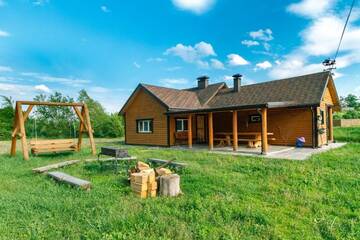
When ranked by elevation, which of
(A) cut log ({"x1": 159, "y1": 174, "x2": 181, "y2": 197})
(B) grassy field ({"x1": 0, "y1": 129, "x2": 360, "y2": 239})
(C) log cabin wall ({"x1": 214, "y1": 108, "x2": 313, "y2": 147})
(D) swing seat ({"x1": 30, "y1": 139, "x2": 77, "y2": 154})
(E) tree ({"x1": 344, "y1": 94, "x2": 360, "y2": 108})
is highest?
(E) tree ({"x1": 344, "y1": 94, "x2": 360, "y2": 108})

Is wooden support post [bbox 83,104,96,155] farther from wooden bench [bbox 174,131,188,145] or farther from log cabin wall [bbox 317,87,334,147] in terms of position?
log cabin wall [bbox 317,87,334,147]

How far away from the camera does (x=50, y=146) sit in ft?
31.8

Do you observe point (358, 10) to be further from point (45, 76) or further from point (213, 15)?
point (45, 76)

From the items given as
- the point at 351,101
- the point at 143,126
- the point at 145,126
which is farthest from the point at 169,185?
the point at 351,101

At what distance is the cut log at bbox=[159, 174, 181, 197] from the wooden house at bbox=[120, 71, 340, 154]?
19.3 feet

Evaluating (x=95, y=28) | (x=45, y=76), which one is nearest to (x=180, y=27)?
(x=95, y=28)

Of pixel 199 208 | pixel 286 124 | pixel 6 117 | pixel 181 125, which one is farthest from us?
pixel 6 117

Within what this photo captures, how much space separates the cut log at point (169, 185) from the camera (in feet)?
15.5

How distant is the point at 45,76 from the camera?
29797mm

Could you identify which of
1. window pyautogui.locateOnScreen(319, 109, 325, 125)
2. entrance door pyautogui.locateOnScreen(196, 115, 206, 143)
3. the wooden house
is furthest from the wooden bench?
window pyautogui.locateOnScreen(319, 109, 325, 125)

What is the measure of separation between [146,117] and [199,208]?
1169cm

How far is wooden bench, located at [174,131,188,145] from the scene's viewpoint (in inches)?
557

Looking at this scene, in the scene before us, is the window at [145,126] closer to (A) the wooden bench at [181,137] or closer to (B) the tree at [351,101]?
(A) the wooden bench at [181,137]

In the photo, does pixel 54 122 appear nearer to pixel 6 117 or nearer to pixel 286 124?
pixel 6 117
